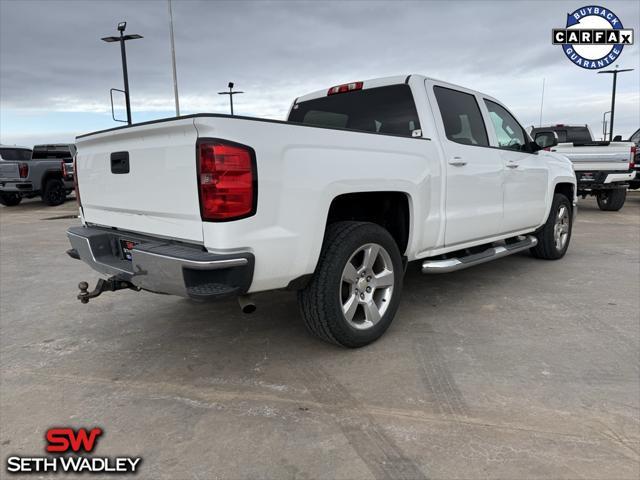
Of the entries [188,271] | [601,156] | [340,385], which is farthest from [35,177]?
[601,156]

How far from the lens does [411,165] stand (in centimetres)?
345

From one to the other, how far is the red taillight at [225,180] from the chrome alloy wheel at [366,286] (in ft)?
3.03

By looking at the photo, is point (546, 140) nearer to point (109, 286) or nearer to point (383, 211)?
point (383, 211)

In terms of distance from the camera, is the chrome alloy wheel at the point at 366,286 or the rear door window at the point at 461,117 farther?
the rear door window at the point at 461,117

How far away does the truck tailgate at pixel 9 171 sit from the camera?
45.4ft

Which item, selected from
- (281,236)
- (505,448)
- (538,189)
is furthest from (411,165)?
(538,189)

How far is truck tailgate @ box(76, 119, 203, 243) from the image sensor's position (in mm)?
2523

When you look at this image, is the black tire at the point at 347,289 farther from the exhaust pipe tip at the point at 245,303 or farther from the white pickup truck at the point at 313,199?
the exhaust pipe tip at the point at 245,303

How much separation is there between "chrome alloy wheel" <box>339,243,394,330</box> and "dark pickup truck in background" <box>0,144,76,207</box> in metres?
13.7

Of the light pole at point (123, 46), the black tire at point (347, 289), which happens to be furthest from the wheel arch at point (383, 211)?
the light pole at point (123, 46)

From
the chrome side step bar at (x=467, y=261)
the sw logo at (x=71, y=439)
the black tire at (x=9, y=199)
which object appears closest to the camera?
the sw logo at (x=71, y=439)

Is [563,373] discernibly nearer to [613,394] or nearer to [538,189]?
[613,394]

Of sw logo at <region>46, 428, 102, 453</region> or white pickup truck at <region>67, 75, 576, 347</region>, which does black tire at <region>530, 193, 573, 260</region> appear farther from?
sw logo at <region>46, 428, 102, 453</region>

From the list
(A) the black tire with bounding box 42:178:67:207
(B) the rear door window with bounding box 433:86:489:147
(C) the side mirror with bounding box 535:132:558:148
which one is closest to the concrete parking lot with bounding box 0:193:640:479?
(B) the rear door window with bounding box 433:86:489:147
